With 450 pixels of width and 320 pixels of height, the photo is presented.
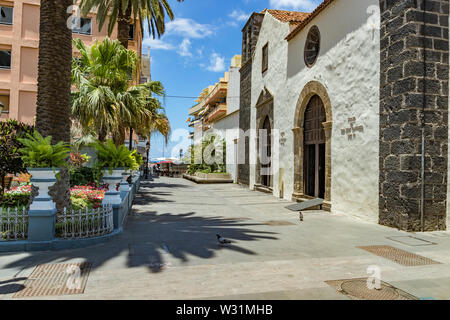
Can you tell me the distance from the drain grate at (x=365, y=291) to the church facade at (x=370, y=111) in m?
4.65

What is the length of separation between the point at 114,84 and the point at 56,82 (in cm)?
731

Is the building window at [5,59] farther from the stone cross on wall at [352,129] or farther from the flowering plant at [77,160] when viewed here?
the stone cross on wall at [352,129]

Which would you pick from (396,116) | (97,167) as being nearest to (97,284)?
(97,167)

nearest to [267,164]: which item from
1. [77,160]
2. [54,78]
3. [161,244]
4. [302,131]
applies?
[302,131]

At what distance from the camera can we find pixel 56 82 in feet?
25.5

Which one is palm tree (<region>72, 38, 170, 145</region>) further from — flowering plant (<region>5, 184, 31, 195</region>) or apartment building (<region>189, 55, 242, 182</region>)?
apartment building (<region>189, 55, 242, 182</region>)

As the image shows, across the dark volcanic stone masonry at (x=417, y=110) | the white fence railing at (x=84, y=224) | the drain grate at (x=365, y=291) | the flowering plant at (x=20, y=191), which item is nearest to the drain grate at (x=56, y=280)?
the white fence railing at (x=84, y=224)

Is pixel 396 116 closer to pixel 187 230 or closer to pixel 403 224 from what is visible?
pixel 403 224

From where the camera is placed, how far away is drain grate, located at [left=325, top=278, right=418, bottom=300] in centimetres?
429

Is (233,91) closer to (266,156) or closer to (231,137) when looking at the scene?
(231,137)

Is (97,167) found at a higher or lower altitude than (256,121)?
lower

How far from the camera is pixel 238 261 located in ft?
19.1

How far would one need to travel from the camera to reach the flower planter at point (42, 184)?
6.52 meters

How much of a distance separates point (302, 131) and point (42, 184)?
36.7 feet
